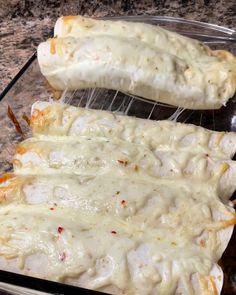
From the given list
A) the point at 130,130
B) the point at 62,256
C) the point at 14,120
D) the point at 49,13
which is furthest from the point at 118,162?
the point at 49,13

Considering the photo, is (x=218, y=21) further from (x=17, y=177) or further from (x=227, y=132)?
(x=17, y=177)

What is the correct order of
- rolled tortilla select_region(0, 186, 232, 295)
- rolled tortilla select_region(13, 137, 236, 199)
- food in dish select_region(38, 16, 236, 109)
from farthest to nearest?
food in dish select_region(38, 16, 236, 109) < rolled tortilla select_region(13, 137, 236, 199) < rolled tortilla select_region(0, 186, 232, 295)

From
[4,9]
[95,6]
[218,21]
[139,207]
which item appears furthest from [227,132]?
[4,9]

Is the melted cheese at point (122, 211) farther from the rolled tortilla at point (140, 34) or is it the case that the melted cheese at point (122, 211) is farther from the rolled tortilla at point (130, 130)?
the rolled tortilla at point (140, 34)

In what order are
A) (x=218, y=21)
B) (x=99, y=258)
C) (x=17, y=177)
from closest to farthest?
1. (x=99, y=258)
2. (x=17, y=177)
3. (x=218, y=21)

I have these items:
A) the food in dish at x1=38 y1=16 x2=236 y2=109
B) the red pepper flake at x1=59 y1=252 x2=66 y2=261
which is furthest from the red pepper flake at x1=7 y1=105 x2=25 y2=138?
the red pepper flake at x1=59 y1=252 x2=66 y2=261

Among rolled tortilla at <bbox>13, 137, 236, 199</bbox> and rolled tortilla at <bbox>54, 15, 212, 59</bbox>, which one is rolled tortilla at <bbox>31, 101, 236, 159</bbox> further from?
rolled tortilla at <bbox>54, 15, 212, 59</bbox>
